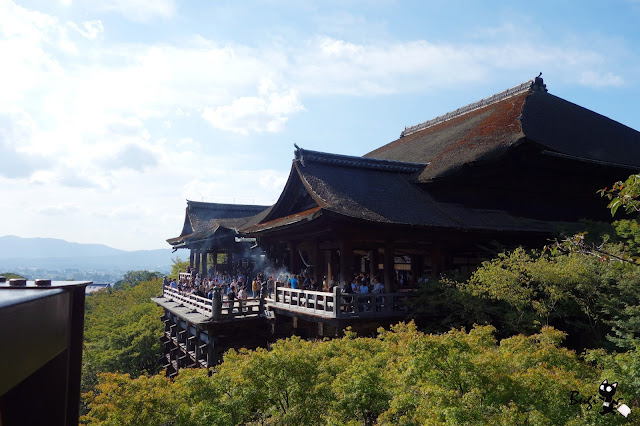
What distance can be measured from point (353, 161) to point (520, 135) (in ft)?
21.5

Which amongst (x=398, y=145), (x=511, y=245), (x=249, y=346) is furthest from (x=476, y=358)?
(x=398, y=145)

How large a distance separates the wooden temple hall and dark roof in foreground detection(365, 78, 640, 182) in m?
0.09

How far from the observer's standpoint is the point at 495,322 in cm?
1269

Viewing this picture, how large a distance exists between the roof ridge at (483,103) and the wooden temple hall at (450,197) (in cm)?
223

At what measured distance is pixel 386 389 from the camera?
6504 millimetres

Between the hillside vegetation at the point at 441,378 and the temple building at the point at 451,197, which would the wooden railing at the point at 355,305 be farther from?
the hillside vegetation at the point at 441,378

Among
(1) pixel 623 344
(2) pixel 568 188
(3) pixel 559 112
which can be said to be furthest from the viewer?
(3) pixel 559 112

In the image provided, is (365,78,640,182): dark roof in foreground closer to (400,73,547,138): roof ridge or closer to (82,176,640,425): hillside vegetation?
(400,73,547,138): roof ridge

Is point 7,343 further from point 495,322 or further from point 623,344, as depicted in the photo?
point 495,322

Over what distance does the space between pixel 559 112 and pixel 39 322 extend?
25.8 meters

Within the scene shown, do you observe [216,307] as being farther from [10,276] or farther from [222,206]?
[10,276]

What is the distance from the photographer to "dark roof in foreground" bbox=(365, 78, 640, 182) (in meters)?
18.2

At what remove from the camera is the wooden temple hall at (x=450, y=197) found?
596 inches

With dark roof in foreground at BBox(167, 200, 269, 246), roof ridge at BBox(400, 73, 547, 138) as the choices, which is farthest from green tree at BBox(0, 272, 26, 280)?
roof ridge at BBox(400, 73, 547, 138)
